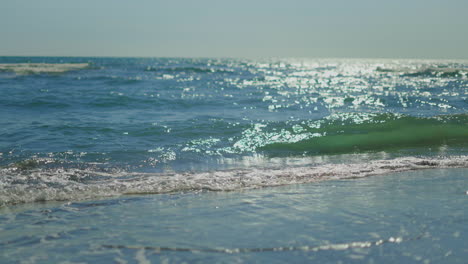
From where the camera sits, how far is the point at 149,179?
6.62 m

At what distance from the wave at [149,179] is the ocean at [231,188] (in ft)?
0.10

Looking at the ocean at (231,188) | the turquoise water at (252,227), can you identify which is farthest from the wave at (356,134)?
the turquoise water at (252,227)

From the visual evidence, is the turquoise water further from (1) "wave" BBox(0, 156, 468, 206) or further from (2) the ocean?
(1) "wave" BBox(0, 156, 468, 206)

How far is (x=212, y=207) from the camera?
4941 mm

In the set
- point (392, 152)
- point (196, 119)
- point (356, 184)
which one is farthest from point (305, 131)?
point (356, 184)

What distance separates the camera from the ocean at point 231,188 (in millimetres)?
3592

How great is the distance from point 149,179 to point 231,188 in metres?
1.44

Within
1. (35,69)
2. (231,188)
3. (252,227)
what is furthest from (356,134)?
(35,69)

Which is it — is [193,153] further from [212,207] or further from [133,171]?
[212,207]

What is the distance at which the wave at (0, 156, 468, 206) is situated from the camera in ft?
19.2

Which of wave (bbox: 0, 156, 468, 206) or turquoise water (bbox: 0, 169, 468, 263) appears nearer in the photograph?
turquoise water (bbox: 0, 169, 468, 263)

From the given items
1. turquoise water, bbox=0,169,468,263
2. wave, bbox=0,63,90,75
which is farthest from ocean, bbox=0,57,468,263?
wave, bbox=0,63,90,75

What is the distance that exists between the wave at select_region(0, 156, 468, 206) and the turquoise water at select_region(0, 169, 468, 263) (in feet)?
1.31

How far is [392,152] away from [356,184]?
12.6 ft
